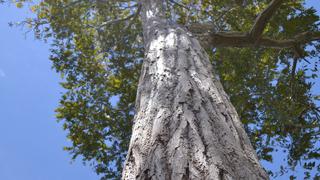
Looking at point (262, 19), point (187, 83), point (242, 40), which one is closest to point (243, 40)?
point (242, 40)

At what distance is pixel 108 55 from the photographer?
354 inches

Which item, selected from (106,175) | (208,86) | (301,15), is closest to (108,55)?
(106,175)

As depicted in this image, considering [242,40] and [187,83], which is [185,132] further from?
[242,40]

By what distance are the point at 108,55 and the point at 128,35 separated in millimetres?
864

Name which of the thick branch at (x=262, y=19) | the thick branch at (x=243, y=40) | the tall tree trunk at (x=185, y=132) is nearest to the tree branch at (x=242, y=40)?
the thick branch at (x=243, y=40)

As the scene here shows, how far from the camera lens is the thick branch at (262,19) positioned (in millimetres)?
5359

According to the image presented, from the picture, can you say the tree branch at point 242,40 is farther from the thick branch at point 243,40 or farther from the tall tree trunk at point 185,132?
the tall tree trunk at point 185,132

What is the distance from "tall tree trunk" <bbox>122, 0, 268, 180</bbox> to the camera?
5.11 ft

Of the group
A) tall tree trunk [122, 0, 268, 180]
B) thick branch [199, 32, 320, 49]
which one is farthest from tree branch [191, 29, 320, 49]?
tall tree trunk [122, 0, 268, 180]

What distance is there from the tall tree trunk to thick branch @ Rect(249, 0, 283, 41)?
119 inches

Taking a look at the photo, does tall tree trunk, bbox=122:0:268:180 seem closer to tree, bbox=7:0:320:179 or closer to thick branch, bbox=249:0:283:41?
tree, bbox=7:0:320:179

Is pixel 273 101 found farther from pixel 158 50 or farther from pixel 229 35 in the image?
pixel 158 50

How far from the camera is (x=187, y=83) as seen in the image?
243cm

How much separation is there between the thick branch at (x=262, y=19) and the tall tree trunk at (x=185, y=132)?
301 cm
